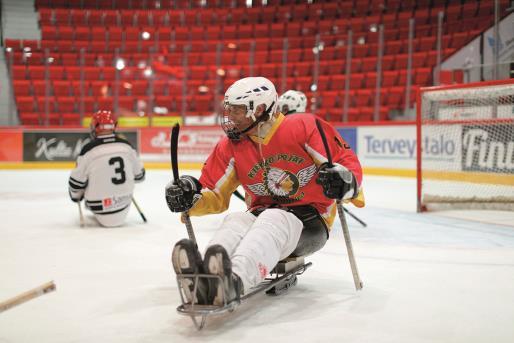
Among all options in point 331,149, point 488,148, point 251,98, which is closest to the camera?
point 251,98

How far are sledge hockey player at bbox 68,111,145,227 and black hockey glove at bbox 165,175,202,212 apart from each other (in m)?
2.46

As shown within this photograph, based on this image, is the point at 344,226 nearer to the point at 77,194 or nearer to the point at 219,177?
the point at 219,177

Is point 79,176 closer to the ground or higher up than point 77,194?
higher up

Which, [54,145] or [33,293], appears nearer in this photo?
[33,293]

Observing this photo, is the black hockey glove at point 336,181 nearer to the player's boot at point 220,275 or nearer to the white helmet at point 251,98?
the white helmet at point 251,98

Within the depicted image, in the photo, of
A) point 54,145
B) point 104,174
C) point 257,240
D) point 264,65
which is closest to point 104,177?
point 104,174

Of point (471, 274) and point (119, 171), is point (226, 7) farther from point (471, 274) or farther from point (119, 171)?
point (471, 274)

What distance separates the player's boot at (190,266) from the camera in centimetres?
212

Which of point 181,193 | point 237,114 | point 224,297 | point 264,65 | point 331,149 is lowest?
point 224,297

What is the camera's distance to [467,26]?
431 inches

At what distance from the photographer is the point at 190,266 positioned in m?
2.11

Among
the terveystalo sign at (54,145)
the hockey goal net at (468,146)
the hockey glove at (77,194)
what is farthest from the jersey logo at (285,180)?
the terveystalo sign at (54,145)

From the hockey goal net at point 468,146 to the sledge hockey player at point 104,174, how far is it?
294 cm

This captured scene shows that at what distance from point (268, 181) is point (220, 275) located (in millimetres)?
807
